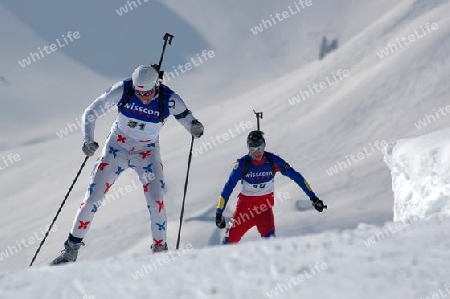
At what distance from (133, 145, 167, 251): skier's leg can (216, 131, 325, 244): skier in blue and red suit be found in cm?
163

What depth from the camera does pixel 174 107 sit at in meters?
5.95

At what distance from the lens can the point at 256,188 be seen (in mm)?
7645

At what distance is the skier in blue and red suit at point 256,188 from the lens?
24.1ft

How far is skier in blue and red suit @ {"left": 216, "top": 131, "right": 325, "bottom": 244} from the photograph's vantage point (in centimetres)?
733

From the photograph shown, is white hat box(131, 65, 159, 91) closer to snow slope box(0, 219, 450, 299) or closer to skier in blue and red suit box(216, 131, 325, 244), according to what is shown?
skier in blue and red suit box(216, 131, 325, 244)

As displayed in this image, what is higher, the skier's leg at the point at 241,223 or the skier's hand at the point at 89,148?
the skier's hand at the point at 89,148

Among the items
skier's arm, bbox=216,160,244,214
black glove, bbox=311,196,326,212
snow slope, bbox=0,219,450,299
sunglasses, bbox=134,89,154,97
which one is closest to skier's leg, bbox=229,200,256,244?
skier's arm, bbox=216,160,244,214

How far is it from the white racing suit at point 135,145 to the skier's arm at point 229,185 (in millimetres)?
1616

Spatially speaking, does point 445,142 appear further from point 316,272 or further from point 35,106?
point 35,106

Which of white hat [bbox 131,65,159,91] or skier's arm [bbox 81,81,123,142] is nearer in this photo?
white hat [bbox 131,65,159,91]

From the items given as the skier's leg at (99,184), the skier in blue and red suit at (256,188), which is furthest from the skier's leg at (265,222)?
the skier's leg at (99,184)

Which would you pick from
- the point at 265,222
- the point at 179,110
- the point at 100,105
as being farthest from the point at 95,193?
the point at 265,222

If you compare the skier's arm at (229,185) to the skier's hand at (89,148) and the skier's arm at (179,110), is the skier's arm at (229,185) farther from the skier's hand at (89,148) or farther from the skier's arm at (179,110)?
the skier's hand at (89,148)

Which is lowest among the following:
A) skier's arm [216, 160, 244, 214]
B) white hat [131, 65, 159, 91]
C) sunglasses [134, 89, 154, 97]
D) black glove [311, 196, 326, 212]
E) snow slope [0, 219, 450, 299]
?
snow slope [0, 219, 450, 299]
